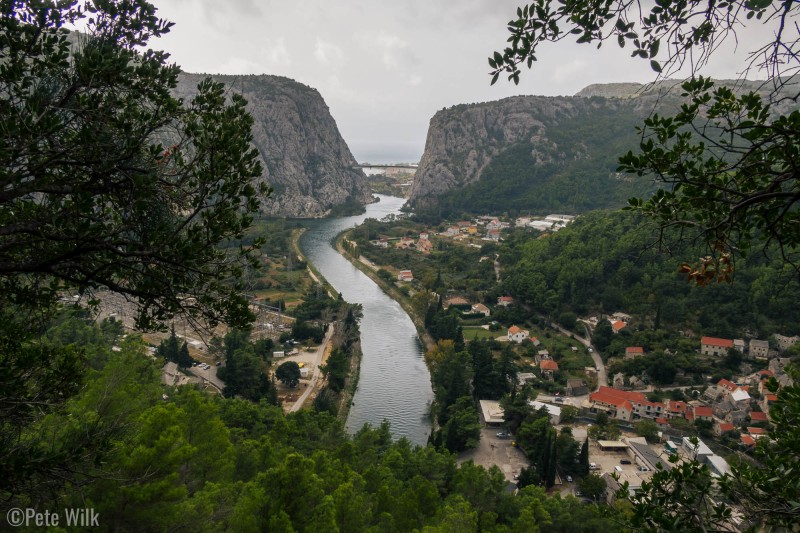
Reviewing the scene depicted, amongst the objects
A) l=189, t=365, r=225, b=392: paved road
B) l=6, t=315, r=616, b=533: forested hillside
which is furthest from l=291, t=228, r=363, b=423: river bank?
l=6, t=315, r=616, b=533: forested hillside

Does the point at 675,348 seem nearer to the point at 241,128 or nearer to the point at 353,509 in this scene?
the point at 353,509

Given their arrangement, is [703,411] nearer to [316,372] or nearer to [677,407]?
[677,407]

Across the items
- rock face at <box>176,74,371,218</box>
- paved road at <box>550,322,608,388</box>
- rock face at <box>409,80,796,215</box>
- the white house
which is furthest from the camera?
rock face at <box>176,74,371,218</box>

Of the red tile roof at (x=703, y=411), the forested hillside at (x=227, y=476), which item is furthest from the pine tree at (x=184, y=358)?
the red tile roof at (x=703, y=411)

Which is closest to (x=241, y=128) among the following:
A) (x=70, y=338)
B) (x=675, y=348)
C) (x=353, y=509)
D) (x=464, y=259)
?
(x=353, y=509)

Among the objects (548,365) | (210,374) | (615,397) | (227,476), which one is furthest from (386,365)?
(227,476)

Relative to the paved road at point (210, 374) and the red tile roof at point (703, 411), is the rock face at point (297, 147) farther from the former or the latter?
the red tile roof at point (703, 411)

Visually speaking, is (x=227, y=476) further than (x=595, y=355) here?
No

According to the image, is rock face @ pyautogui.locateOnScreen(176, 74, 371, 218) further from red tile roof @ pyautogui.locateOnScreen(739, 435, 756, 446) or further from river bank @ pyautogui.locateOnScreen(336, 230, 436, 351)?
red tile roof @ pyautogui.locateOnScreen(739, 435, 756, 446)
